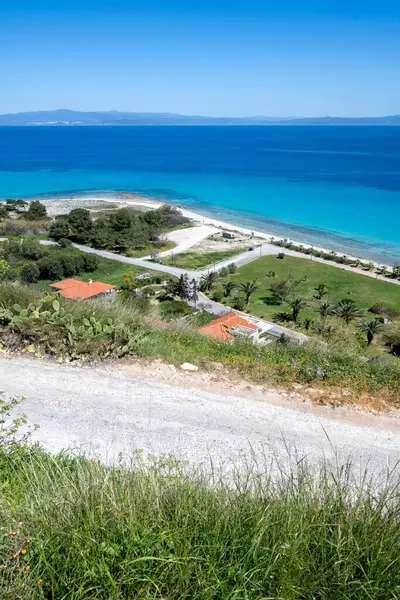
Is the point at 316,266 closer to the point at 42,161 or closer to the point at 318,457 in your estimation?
the point at 318,457

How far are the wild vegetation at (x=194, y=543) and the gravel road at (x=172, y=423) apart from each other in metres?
1.53

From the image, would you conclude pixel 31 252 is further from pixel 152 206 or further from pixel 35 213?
pixel 152 206

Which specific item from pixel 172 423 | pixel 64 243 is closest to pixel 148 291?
pixel 64 243

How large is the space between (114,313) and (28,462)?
14.3 feet

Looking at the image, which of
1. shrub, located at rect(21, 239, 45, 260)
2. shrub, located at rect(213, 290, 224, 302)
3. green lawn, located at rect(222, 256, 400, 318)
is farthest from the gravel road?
shrub, located at rect(21, 239, 45, 260)

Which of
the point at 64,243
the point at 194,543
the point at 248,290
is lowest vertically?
the point at 248,290

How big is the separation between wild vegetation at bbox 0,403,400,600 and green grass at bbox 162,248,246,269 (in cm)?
4569

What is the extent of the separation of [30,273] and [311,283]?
90.6 ft

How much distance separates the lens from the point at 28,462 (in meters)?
4.14

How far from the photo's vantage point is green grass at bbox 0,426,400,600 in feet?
8.20

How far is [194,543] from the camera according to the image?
2.79 metres

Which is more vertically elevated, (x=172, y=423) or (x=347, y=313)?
(x=172, y=423)

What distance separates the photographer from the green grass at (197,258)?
4944 cm

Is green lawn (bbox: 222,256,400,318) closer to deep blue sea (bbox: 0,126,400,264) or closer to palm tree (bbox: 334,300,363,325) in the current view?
palm tree (bbox: 334,300,363,325)
